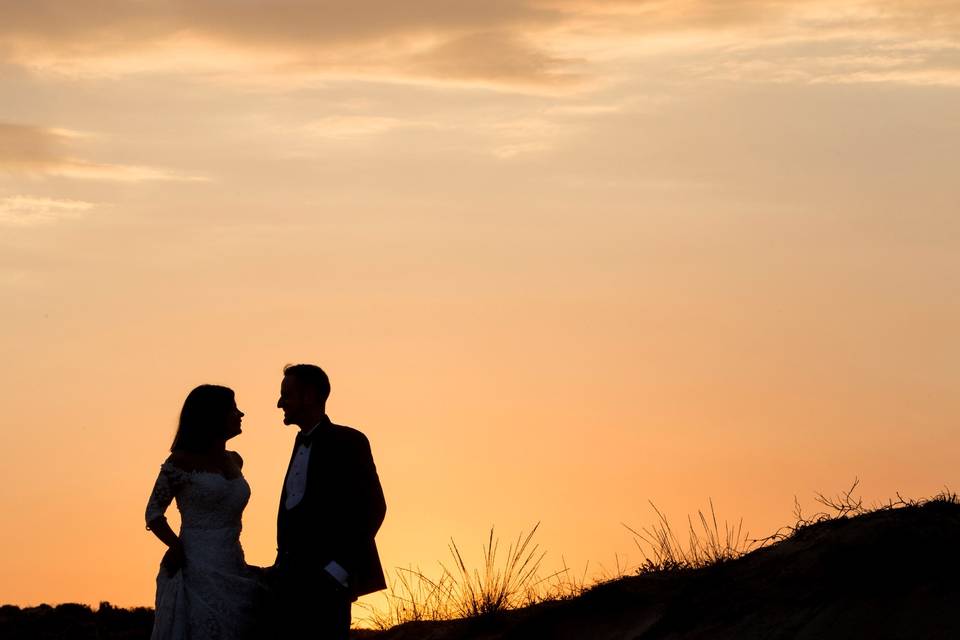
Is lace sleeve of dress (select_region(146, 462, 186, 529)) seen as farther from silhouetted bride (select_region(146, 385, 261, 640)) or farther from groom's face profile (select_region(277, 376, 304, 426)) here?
groom's face profile (select_region(277, 376, 304, 426))

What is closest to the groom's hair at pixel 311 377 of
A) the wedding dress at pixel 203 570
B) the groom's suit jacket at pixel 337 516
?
the groom's suit jacket at pixel 337 516

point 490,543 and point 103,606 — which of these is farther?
point 103,606

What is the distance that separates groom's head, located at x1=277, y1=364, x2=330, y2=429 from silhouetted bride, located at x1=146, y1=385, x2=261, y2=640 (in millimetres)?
318

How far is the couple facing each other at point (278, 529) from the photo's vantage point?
825cm

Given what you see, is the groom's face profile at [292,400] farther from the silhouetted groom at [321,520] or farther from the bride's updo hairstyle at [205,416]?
the bride's updo hairstyle at [205,416]

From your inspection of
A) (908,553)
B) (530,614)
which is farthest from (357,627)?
(908,553)

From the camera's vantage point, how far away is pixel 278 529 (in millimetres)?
8562

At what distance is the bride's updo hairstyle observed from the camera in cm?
823

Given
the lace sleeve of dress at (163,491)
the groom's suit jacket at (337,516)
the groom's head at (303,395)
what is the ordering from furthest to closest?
the groom's head at (303,395) < the groom's suit jacket at (337,516) < the lace sleeve of dress at (163,491)

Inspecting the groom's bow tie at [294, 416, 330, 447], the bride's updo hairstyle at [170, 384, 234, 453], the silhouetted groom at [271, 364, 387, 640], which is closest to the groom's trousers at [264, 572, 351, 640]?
the silhouetted groom at [271, 364, 387, 640]

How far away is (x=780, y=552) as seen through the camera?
9.93 metres

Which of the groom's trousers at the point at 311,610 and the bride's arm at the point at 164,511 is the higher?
the bride's arm at the point at 164,511

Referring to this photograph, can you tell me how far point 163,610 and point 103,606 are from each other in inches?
333

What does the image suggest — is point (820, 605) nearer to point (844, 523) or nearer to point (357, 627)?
point (844, 523)
